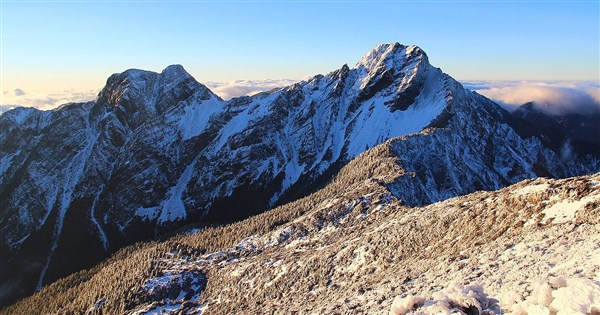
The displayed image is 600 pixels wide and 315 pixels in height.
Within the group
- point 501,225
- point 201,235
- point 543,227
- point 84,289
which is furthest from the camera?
point 201,235

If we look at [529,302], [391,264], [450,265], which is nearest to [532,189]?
[450,265]

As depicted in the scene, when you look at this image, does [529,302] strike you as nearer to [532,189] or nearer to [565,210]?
[565,210]

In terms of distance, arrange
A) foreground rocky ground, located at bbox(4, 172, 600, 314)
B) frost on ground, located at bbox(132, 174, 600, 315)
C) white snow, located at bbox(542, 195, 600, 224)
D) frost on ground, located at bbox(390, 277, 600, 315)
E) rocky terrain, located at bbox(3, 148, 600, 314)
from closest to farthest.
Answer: frost on ground, located at bbox(390, 277, 600, 315) < frost on ground, located at bbox(132, 174, 600, 315) < foreground rocky ground, located at bbox(4, 172, 600, 314) < rocky terrain, located at bbox(3, 148, 600, 314) < white snow, located at bbox(542, 195, 600, 224)

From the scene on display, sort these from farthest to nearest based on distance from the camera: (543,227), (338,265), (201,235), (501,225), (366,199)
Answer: (201,235), (366,199), (338,265), (501,225), (543,227)

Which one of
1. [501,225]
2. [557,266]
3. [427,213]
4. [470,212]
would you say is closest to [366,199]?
[427,213]

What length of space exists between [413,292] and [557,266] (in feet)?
60.1

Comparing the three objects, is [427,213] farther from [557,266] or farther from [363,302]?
[557,266]

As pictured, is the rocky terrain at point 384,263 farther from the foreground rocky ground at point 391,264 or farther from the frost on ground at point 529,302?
the foreground rocky ground at point 391,264

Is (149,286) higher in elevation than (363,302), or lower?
lower

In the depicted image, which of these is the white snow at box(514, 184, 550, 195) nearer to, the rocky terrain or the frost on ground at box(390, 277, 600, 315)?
the rocky terrain

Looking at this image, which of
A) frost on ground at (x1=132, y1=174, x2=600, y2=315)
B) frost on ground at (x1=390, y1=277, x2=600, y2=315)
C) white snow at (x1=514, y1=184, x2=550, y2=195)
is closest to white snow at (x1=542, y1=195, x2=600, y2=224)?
frost on ground at (x1=132, y1=174, x2=600, y2=315)

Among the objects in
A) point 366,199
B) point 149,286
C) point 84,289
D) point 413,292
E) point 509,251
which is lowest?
point 84,289

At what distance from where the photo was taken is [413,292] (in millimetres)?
57688

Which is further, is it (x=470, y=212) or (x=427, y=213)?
(x=427, y=213)
